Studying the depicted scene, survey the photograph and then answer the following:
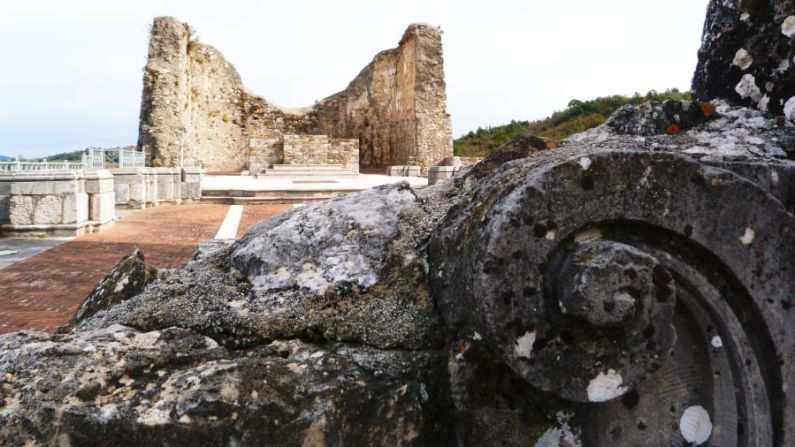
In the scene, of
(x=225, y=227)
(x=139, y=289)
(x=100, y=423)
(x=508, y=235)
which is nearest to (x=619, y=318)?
(x=508, y=235)

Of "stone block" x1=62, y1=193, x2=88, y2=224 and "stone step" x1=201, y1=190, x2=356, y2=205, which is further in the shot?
"stone step" x1=201, y1=190, x2=356, y2=205

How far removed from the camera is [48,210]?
8.43 m

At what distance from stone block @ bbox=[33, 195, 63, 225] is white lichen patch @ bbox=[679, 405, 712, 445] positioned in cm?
930

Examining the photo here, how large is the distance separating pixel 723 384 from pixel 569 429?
0.39 metres

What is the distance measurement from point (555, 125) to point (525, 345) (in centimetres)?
3392

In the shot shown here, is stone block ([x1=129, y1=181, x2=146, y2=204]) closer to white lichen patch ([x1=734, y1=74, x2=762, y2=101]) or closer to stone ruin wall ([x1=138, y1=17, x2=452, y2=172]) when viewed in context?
stone ruin wall ([x1=138, y1=17, x2=452, y2=172])

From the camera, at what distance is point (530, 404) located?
4.47 feet

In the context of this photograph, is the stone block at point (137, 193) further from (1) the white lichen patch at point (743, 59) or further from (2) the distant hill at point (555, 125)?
(2) the distant hill at point (555, 125)

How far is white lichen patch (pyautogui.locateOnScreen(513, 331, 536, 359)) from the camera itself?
1.22 meters

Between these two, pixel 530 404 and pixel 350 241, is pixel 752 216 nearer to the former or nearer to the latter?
pixel 530 404

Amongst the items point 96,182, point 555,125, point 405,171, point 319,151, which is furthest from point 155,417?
point 555,125

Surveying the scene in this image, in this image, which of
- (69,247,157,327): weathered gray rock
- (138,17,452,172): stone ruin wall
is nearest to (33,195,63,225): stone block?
(69,247,157,327): weathered gray rock

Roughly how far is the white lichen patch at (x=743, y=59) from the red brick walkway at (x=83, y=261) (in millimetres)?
4591

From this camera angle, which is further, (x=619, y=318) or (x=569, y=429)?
(x=569, y=429)
